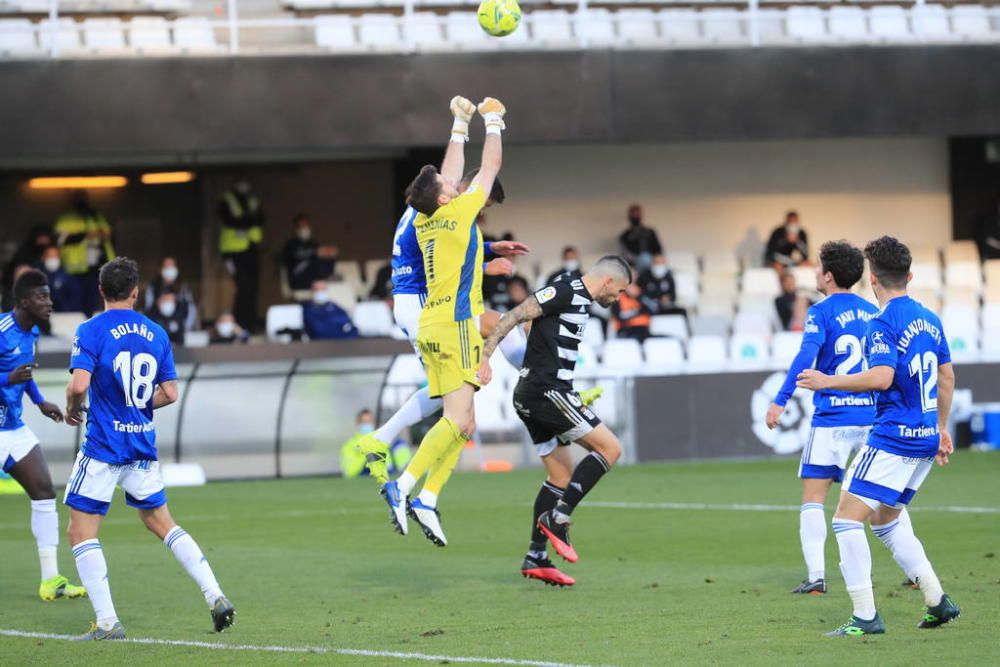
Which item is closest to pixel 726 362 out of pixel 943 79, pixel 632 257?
pixel 632 257

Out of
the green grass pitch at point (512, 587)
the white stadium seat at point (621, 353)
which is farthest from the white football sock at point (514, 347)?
the white stadium seat at point (621, 353)

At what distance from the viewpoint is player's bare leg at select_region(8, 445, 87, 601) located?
10.5 m

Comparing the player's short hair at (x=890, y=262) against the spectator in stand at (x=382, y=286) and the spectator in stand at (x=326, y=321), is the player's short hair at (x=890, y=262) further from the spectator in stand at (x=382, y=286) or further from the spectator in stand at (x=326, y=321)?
the spectator in stand at (x=382, y=286)

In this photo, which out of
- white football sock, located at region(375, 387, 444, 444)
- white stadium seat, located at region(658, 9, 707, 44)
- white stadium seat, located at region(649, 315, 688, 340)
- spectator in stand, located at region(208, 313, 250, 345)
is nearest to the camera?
white football sock, located at region(375, 387, 444, 444)

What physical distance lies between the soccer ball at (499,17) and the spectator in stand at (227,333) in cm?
1144

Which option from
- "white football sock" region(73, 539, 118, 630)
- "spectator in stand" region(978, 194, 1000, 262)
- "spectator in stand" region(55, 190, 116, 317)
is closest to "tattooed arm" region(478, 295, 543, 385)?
"white football sock" region(73, 539, 118, 630)

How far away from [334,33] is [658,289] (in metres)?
5.92

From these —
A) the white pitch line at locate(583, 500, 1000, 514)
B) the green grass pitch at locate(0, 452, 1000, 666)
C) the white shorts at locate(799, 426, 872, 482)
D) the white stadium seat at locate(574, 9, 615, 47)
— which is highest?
the white stadium seat at locate(574, 9, 615, 47)

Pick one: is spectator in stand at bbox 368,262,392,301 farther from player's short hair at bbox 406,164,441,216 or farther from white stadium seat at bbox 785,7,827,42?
player's short hair at bbox 406,164,441,216

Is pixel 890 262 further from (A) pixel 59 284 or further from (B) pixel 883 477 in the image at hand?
(A) pixel 59 284

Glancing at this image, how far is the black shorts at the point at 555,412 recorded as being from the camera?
34.3ft

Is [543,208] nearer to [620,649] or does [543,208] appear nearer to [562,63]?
[562,63]

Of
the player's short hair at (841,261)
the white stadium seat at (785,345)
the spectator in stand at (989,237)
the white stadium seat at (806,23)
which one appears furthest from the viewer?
the spectator in stand at (989,237)

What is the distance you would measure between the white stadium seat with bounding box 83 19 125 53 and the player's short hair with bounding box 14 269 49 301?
42.4 ft
